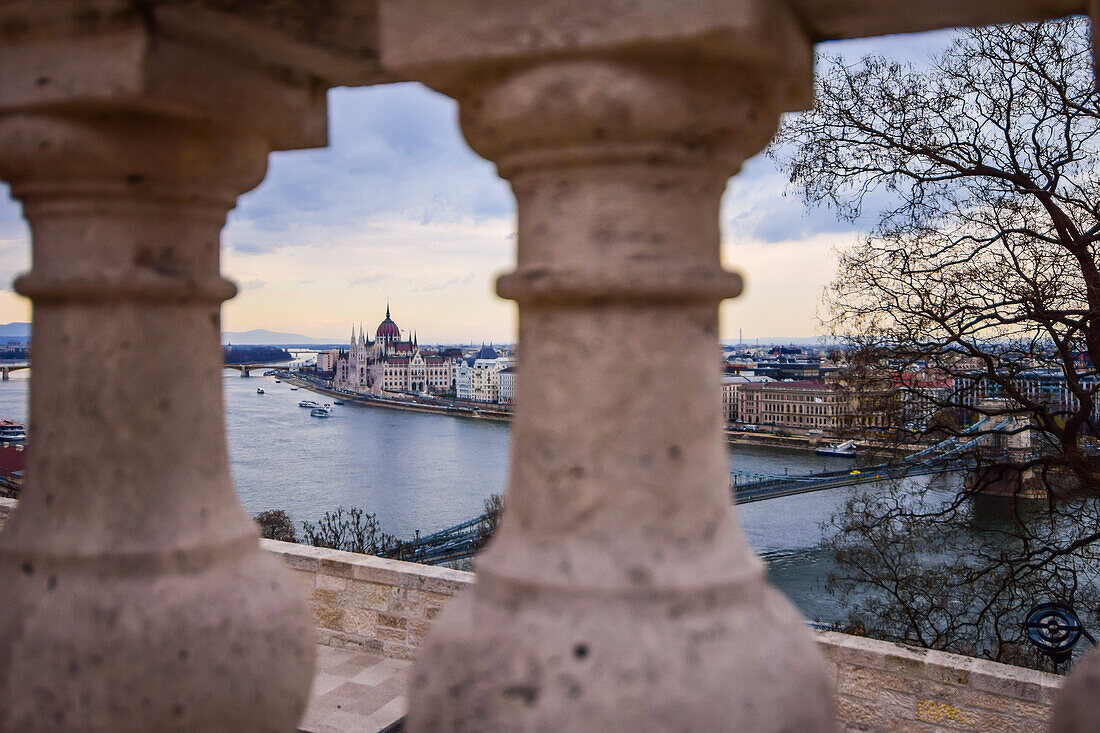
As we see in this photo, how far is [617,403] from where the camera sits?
0.89m

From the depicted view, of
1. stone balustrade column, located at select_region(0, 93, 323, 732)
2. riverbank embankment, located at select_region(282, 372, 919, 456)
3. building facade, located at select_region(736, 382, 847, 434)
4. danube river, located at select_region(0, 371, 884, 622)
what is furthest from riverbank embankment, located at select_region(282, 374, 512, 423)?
stone balustrade column, located at select_region(0, 93, 323, 732)

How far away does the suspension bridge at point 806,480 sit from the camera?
8.36 metres

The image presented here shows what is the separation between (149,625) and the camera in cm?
108

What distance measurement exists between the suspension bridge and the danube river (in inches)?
22.7

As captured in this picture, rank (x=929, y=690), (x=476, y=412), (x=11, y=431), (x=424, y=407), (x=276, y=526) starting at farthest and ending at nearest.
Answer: (x=424, y=407), (x=476, y=412), (x=11, y=431), (x=276, y=526), (x=929, y=690)

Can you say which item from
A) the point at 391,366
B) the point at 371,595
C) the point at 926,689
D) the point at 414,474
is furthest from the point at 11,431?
the point at 391,366

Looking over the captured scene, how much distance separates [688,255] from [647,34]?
0.21 m

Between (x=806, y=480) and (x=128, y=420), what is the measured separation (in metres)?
21.4

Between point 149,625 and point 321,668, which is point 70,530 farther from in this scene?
point 321,668

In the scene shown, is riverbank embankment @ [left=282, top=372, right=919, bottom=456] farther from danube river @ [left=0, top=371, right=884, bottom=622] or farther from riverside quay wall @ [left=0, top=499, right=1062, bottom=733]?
riverside quay wall @ [left=0, top=499, right=1062, bottom=733]

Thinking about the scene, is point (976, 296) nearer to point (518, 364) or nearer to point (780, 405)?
point (518, 364)

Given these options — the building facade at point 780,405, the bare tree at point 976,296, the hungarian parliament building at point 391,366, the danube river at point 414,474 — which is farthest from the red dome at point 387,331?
the bare tree at point 976,296

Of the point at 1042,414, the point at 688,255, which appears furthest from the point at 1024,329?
the point at 688,255

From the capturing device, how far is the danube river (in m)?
17.7
